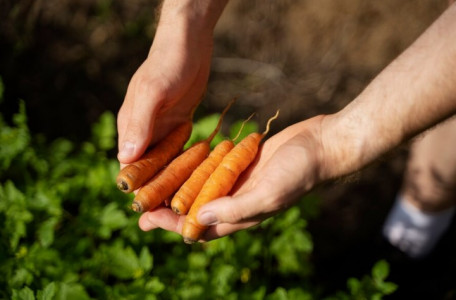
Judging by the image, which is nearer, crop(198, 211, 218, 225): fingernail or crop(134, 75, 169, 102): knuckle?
crop(198, 211, 218, 225): fingernail

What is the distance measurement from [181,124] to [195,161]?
0.39m

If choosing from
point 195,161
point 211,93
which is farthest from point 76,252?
point 211,93

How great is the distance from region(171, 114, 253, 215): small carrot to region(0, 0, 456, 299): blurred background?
188 centimetres

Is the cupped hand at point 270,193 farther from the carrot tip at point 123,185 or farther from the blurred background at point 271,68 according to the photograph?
the blurred background at point 271,68

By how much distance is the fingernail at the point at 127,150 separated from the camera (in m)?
2.63

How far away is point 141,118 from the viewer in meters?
2.57

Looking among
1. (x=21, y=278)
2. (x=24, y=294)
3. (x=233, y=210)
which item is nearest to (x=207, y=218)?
(x=233, y=210)

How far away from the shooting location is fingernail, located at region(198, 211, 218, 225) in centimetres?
229

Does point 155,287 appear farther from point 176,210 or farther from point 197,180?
point 197,180

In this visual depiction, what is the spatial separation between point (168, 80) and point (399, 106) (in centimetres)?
142

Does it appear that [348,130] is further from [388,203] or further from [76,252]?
[388,203]

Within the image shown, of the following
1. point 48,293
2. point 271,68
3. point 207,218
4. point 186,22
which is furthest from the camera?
point 271,68

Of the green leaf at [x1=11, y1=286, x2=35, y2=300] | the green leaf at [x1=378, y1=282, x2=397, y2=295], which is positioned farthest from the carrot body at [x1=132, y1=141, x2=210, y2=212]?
the green leaf at [x1=378, y1=282, x2=397, y2=295]

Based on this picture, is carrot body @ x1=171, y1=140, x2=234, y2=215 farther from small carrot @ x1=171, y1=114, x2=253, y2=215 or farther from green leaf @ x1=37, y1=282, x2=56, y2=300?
green leaf @ x1=37, y1=282, x2=56, y2=300
